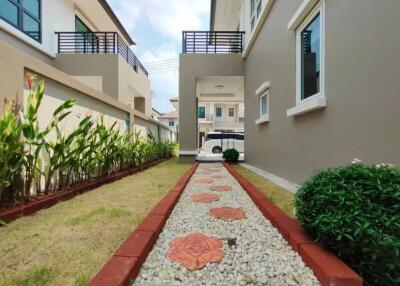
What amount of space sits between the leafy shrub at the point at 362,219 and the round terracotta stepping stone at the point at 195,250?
77 cm

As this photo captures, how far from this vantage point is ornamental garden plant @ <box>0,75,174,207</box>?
2.91 m

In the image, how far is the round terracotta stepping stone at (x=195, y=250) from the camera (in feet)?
6.54

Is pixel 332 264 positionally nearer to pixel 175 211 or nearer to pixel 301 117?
pixel 175 211

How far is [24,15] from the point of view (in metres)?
9.07

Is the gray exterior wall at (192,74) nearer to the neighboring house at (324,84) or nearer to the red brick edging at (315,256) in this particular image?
the neighboring house at (324,84)

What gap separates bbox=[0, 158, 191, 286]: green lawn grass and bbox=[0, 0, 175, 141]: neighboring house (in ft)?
4.87

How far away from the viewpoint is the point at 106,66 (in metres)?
10.8

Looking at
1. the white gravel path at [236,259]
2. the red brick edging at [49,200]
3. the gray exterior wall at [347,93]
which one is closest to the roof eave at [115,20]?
the gray exterior wall at [347,93]

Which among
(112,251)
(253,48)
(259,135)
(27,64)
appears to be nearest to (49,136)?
(27,64)

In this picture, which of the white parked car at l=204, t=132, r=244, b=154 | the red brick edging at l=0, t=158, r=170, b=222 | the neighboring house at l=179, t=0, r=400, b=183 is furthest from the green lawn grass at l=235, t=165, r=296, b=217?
the white parked car at l=204, t=132, r=244, b=154

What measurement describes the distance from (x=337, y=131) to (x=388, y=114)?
36.8 inches

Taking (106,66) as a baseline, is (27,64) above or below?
below

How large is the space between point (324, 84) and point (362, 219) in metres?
2.38

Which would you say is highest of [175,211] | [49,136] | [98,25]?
[98,25]
